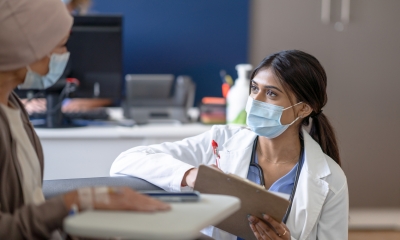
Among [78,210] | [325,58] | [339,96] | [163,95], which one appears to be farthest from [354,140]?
[78,210]

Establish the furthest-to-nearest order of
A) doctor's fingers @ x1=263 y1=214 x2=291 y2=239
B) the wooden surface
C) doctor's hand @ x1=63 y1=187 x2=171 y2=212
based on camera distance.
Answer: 1. the wooden surface
2. doctor's fingers @ x1=263 y1=214 x2=291 y2=239
3. doctor's hand @ x1=63 y1=187 x2=171 y2=212

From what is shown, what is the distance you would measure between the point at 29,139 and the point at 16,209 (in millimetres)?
203

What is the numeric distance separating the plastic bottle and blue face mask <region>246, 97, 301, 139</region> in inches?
31.6

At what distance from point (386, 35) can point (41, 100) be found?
2.16 meters

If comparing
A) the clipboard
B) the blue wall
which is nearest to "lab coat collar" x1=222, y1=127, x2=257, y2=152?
the clipboard

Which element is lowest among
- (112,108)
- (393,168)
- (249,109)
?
(393,168)

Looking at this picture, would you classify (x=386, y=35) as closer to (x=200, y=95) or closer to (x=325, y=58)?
(x=325, y=58)

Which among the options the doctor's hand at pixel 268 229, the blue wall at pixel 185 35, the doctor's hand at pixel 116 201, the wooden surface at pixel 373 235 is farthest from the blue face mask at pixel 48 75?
the wooden surface at pixel 373 235

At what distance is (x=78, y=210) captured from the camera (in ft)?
3.59

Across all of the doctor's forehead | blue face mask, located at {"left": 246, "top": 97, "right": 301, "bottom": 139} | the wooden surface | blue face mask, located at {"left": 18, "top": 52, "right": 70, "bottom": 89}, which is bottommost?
the wooden surface

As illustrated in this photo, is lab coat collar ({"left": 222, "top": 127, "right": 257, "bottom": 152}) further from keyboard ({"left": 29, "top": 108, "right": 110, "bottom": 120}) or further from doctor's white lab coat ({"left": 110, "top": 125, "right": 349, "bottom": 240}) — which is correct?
keyboard ({"left": 29, "top": 108, "right": 110, "bottom": 120})

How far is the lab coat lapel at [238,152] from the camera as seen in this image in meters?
1.87

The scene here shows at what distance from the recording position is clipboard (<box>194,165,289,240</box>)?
134 centimetres

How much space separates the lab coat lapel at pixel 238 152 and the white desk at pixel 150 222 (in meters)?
0.75
